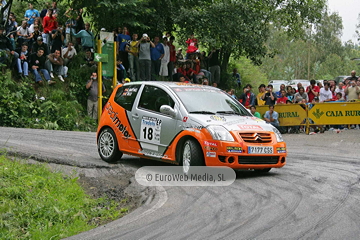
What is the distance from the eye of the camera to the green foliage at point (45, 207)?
7.26 metres

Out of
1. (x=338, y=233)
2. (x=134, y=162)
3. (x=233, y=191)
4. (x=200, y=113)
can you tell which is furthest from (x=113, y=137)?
(x=338, y=233)

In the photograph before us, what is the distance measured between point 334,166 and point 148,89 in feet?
13.8

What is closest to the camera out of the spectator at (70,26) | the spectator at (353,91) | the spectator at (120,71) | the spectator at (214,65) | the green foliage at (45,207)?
the green foliage at (45,207)

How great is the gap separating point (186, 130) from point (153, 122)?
1058 millimetres

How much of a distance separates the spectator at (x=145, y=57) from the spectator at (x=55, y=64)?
3.17 metres

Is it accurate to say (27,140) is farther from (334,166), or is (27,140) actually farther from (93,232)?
(93,232)

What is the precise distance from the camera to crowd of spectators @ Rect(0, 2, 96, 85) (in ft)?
68.6

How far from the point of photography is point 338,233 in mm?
6398

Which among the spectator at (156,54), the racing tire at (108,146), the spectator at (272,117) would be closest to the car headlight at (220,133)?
the racing tire at (108,146)

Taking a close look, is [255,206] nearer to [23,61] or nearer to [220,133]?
[220,133]

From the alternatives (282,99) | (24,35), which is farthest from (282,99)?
(24,35)

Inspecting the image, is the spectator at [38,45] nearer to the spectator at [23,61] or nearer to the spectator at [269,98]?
the spectator at [23,61]

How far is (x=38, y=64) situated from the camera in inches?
850

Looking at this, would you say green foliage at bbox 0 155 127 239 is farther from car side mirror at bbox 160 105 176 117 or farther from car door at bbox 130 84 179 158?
car side mirror at bbox 160 105 176 117
